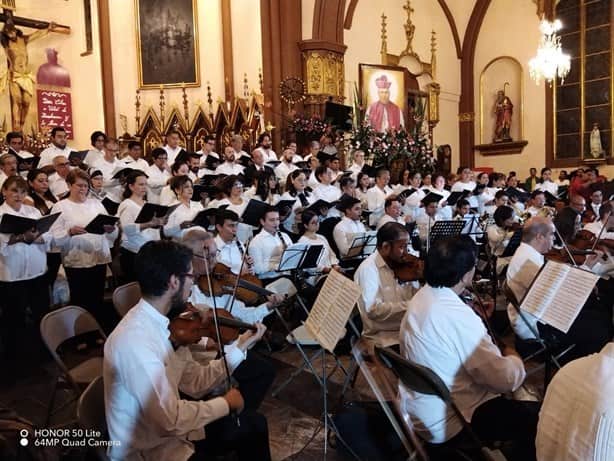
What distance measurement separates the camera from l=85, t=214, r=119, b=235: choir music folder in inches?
190

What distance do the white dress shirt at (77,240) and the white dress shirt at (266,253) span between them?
4.95 feet

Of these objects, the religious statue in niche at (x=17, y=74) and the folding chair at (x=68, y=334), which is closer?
the folding chair at (x=68, y=334)

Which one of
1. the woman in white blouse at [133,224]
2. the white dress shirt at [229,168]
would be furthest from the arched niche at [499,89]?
the woman in white blouse at [133,224]

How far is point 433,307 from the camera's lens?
245 cm

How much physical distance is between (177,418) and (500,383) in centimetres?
140

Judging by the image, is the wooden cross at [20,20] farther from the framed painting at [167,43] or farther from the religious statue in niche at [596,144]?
the religious statue in niche at [596,144]

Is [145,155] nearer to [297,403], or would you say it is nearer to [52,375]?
[52,375]

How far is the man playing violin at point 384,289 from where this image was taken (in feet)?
12.1

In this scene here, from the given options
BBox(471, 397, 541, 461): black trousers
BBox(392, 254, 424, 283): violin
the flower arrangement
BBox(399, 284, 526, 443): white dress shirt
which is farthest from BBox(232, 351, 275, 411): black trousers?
the flower arrangement

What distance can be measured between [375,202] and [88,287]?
470cm

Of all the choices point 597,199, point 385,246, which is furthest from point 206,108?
point 385,246

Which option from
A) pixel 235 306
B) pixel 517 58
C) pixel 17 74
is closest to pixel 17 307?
pixel 235 306

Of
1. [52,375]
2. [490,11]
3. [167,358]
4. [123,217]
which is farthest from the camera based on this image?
Result: [490,11]

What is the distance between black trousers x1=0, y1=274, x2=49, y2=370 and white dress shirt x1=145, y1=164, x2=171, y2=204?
2457 millimetres
